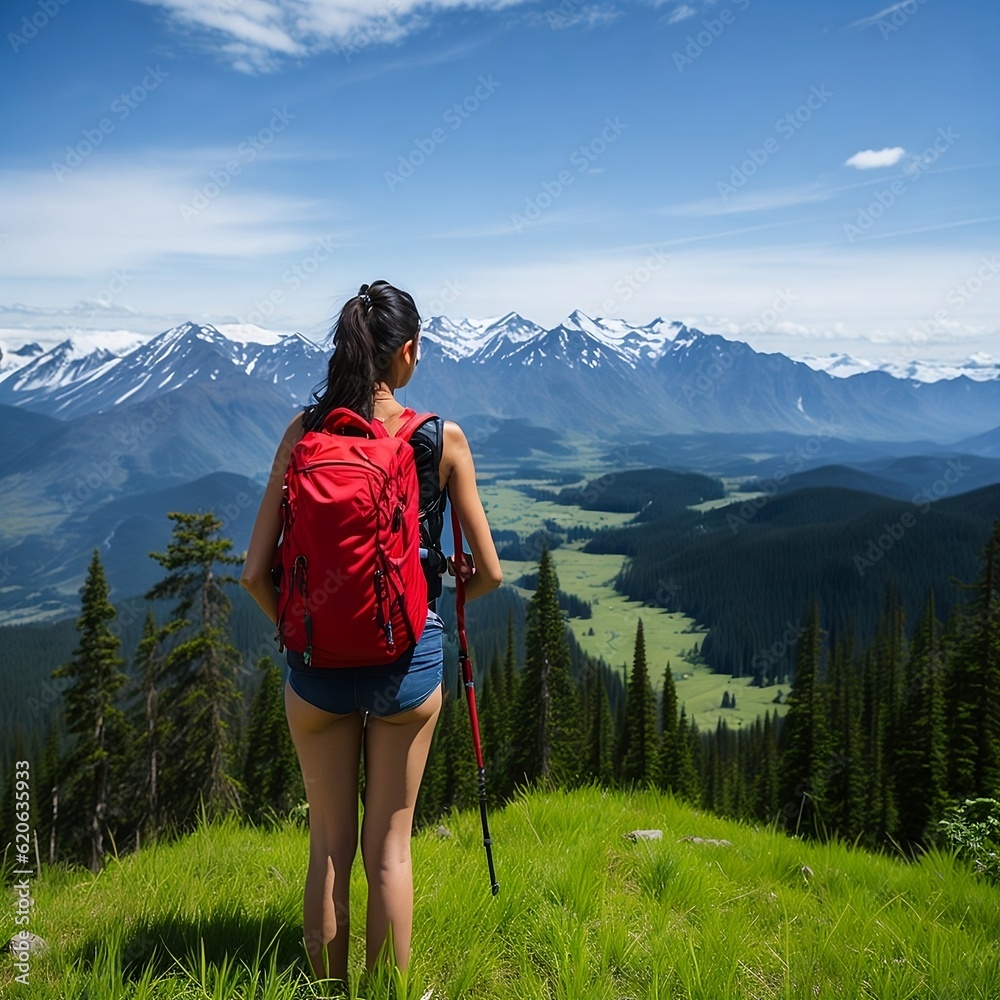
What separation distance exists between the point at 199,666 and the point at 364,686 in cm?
2044

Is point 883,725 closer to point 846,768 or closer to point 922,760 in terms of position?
point 846,768

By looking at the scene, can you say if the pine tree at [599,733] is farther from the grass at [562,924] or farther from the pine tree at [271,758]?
the grass at [562,924]

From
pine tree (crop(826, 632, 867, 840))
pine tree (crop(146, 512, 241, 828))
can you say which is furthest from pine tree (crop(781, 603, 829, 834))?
pine tree (crop(146, 512, 241, 828))

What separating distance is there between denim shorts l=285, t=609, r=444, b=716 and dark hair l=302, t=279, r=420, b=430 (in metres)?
1.05

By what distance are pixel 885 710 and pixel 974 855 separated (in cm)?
4641

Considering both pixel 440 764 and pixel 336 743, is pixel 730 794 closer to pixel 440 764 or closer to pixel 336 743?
pixel 440 764

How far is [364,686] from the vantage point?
3.06 m

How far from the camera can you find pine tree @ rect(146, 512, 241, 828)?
20203mm

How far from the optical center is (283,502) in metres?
3.15

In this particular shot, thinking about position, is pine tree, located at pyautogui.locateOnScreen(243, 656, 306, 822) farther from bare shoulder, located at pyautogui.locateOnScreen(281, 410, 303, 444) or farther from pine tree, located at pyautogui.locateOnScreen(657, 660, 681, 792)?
bare shoulder, located at pyautogui.locateOnScreen(281, 410, 303, 444)

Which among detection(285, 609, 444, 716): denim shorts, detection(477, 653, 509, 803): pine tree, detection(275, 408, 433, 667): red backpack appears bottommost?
detection(477, 653, 509, 803): pine tree

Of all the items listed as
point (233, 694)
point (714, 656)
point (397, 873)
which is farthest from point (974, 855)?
point (714, 656)

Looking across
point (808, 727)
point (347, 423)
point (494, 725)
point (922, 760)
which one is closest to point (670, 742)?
point (808, 727)

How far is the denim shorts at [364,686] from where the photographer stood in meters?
3.07
